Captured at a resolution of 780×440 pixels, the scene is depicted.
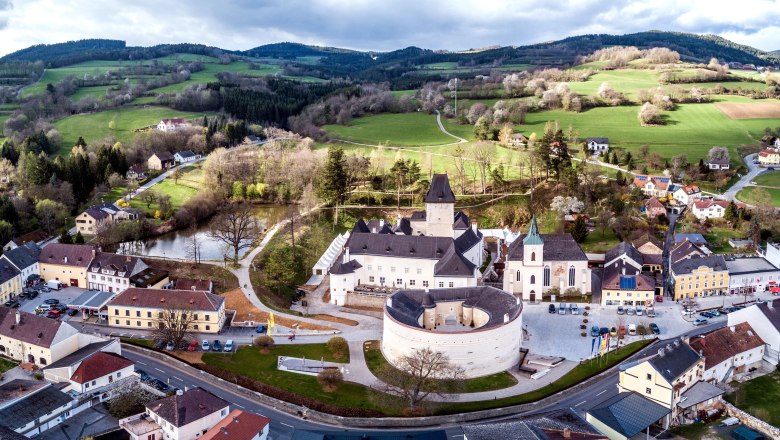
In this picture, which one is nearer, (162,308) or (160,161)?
(162,308)

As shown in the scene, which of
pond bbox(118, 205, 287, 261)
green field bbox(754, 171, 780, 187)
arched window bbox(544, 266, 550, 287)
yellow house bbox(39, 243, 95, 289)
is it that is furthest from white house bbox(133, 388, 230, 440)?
green field bbox(754, 171, 780, 187)

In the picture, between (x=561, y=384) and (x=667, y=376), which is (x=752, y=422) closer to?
(x=667, y=376)

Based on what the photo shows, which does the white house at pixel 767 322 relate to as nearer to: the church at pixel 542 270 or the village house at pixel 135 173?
the church at pixel 542 270

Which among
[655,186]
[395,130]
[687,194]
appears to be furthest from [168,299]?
[395,130]

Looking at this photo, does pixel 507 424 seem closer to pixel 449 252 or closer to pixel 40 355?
pixel 449 252

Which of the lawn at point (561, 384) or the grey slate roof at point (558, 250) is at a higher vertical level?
the grey slate roof at point (558, 250)

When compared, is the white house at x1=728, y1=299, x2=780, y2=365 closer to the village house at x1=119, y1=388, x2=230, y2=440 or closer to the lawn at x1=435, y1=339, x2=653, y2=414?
the lawn at x1=435, y1=339, x2=653, y2=414

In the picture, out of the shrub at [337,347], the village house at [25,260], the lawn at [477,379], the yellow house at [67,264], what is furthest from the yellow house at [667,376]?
the village house at [25,260]
